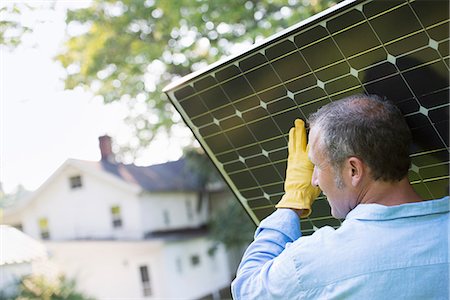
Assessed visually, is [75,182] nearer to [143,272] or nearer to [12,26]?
[143,272]

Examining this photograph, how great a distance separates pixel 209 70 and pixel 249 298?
0.57 metres

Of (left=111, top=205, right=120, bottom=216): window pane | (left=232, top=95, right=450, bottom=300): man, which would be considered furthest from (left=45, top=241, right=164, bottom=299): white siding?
(left=232, top=95, right=450, bottom=300): man

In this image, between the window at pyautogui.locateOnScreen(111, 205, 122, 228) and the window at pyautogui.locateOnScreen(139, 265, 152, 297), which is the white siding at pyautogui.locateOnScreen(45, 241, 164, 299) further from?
the window at pyautogui.locateOnScreen(111, 205, 122, 228)

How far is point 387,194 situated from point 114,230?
628 inches

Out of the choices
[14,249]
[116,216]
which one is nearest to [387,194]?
[14,249]

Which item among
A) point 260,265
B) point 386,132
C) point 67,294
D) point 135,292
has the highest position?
point 386,132

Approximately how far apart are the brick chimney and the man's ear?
15.2 m

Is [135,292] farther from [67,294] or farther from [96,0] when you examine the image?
[96,0]

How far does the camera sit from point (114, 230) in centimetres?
1670

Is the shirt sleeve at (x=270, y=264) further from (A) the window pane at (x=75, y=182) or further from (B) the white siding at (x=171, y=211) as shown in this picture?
(A) the window pane at (x=75, y=182)

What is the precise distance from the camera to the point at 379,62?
130 centimetres

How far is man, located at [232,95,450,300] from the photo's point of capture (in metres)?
1.15

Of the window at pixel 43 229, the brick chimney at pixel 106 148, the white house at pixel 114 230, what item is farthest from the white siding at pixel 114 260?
the brick chimney at pixel 106 148

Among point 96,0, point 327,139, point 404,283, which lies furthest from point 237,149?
point 96,0
